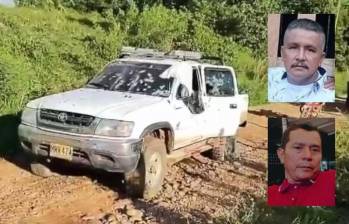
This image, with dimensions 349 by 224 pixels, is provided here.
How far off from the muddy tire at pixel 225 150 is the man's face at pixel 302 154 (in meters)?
4.63

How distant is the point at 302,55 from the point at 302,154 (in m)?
0.68

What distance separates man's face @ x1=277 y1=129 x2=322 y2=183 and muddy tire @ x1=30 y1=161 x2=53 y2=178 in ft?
13.7

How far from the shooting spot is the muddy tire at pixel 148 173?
6602mm

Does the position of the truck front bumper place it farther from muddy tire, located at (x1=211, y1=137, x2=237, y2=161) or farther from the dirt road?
muddy tire, located at (x1=211, y1=137, x2=237, y2=161)

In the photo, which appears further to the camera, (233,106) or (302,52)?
(233,106)

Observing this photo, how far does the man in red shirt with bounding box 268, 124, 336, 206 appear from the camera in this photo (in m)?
3.97

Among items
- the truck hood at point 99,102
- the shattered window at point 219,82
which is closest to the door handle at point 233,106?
the shattered window at point 219,82

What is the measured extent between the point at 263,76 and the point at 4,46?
6.61m

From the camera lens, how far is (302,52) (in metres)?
3.89

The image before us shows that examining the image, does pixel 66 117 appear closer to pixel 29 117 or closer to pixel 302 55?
pixel 29 117

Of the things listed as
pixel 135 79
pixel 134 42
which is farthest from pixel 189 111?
pixel 134 42

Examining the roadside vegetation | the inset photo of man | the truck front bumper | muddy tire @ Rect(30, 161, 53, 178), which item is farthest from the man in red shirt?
muddy tire @ Rect(30, 161, 53, 178)

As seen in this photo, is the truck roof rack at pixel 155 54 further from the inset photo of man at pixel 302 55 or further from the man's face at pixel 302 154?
the man's face at pixel 302 154

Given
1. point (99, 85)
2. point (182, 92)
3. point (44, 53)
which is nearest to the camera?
point (182, 92)
